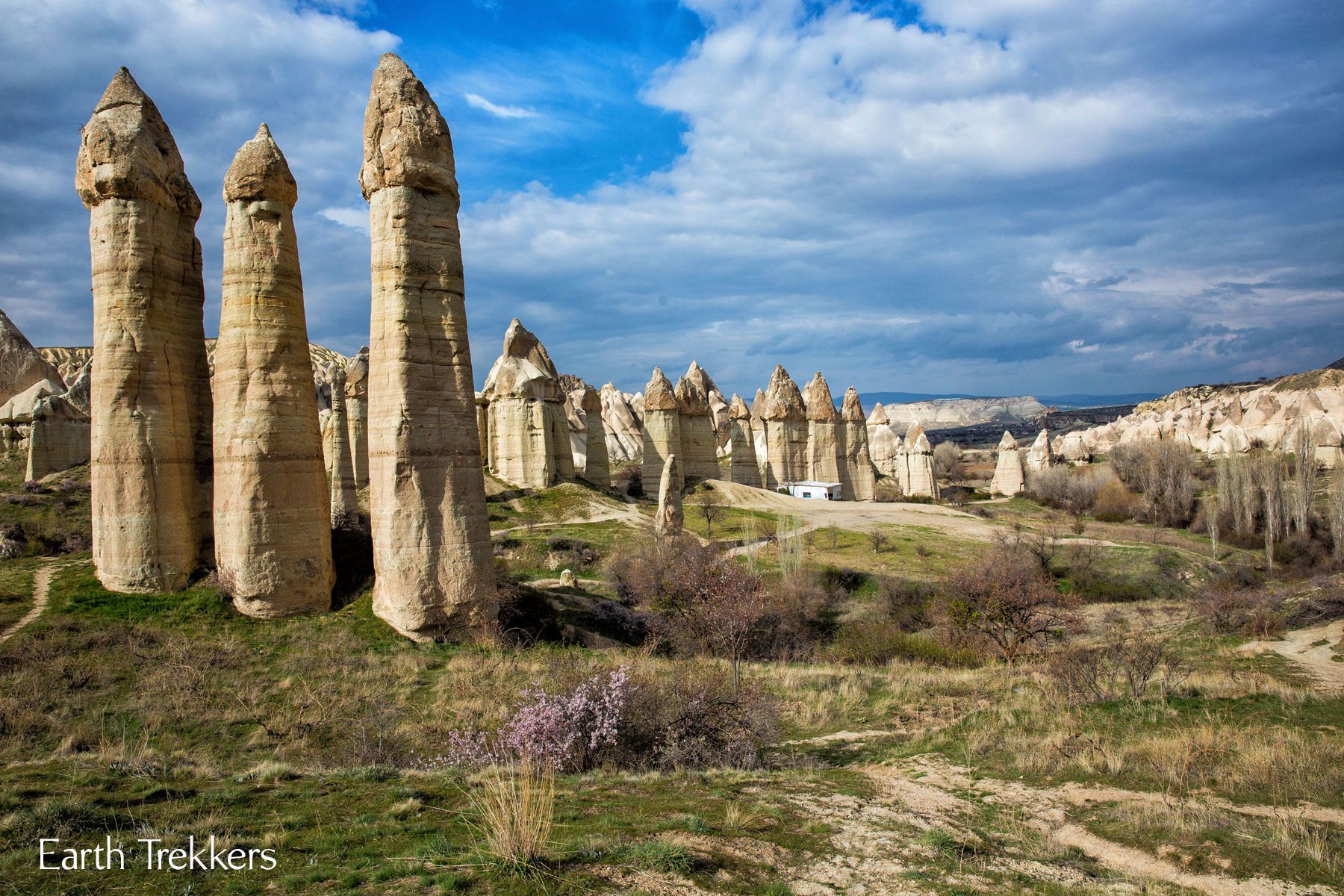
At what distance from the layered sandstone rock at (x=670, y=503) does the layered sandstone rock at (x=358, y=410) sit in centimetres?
1335

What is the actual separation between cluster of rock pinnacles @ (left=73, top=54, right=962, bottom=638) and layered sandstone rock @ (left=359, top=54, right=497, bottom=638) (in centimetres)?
3

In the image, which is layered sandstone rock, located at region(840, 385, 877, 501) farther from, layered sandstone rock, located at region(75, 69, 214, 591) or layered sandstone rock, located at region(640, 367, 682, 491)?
layered sandstone rock, located at region(75, 69, 214, 591)

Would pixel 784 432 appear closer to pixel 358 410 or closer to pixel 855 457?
pixel 855 457

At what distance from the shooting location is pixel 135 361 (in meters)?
14.8

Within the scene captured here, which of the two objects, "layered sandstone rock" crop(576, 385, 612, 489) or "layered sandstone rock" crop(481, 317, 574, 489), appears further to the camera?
"layered sandstone rock" crop(576, 385, 612, 489)

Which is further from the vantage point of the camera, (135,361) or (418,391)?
(135,361)

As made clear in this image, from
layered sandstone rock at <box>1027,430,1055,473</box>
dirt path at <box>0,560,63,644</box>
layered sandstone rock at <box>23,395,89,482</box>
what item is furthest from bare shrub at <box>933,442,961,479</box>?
dirt path at <box>0,560,63,644</box>

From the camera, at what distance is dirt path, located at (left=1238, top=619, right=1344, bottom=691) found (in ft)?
42.0

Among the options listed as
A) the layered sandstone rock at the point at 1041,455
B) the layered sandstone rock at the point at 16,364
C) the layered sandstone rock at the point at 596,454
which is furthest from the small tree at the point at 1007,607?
the layered sandstone rock at the point at 1041,455

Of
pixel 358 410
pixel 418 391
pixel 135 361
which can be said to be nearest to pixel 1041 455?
pixel 358 410

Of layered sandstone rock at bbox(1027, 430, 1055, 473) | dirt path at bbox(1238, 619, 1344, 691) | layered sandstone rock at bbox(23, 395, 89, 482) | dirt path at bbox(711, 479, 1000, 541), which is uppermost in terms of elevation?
layered sandstone rock at bbox(23, 395, 89, 482)

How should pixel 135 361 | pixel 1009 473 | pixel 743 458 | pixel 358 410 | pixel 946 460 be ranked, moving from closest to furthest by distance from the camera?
pixel 135 361 < pixel 358 410 < pixel 743 458 < pixel 1009 473 < pixel 946 460

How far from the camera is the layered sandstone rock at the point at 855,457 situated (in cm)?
4822

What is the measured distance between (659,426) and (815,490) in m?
11.0
